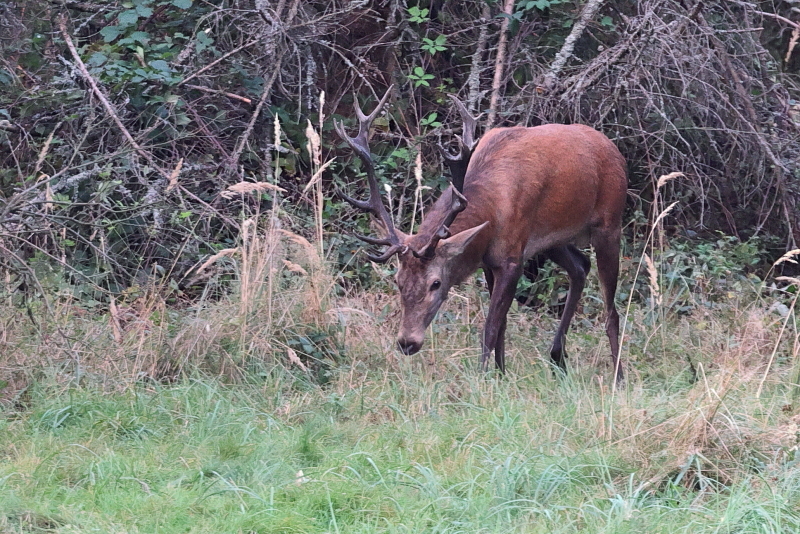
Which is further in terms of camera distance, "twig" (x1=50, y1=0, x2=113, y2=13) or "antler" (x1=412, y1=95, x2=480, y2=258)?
"twig" (x1=50, y1=0, x2=113, y2=13)

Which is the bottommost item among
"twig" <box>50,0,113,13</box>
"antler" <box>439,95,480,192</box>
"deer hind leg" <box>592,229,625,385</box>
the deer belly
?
"deer hind leg" <box>592,229,625,385</box>

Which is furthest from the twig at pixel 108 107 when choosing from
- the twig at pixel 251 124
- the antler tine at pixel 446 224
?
the antler tine at pixel 446 224

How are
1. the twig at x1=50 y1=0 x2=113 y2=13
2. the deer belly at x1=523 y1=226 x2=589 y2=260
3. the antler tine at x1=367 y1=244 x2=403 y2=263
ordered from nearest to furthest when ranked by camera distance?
the antler tine at x1=367 y1=244 x2=403 y2=263 < the deer belly at x1=523 y1=226 x2=589 y2=260 < the twig at x1=50 y1=0 x2=113 y2=13

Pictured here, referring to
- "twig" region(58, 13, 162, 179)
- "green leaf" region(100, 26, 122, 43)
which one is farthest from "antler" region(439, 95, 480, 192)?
"green leaf" region(100, 26, 122, 43)

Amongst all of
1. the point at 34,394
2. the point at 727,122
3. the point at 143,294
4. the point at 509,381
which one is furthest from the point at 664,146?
the point at 34,394

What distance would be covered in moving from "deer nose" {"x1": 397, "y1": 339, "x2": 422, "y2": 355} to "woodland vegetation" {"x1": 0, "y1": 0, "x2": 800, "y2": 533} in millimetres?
172

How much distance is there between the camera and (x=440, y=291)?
653 cm

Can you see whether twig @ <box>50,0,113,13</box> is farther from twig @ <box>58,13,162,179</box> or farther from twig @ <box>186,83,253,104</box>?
twig @ <box>186,83,253,104</box>

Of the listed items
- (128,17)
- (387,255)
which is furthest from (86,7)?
(387,255)

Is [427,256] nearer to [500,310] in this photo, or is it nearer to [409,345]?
[409,345]

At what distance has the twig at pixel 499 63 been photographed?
30.2ft

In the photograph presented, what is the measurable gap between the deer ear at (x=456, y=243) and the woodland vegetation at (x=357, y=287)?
664mm

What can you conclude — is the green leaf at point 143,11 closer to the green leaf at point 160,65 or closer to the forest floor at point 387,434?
the green leaf at point 160,65

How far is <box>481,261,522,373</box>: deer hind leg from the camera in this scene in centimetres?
661
